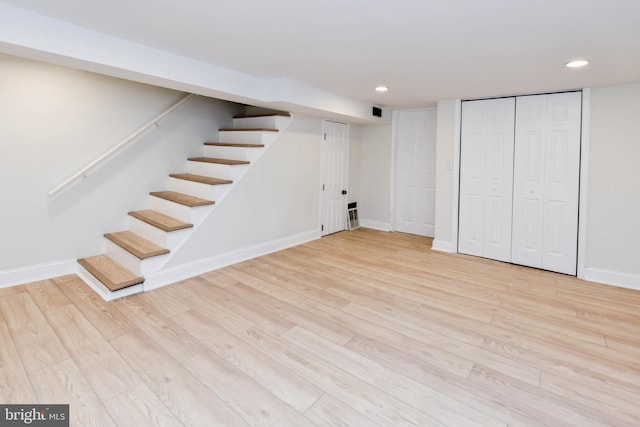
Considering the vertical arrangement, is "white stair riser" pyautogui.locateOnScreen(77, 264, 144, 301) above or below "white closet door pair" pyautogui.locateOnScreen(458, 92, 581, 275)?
below

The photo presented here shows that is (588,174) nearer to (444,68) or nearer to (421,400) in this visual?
(444,68)

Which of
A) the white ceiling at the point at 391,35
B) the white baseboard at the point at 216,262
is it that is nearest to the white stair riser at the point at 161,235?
the white baseboard at the point at 216,262

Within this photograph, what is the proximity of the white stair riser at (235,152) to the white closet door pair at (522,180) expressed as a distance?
112 inches

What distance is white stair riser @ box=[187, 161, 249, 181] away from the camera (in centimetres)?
407

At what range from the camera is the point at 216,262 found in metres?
3.93

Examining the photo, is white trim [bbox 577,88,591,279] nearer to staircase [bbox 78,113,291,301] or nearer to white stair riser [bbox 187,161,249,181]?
staircase [bbox 78,113,291,301]

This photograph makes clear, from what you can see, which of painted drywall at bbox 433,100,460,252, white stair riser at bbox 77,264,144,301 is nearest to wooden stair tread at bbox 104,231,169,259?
white stair riser at bbox 77,264,144,301

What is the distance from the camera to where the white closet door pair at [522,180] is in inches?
157

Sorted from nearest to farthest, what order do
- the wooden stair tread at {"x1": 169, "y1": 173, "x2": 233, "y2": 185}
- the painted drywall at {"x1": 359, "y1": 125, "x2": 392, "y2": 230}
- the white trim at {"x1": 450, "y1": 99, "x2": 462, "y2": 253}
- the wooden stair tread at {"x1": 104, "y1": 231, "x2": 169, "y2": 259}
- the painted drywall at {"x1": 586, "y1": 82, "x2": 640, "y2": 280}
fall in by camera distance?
the wooden stair tread at {"x1": 104, "y1": 231, "x2": 169, "y2": 259}, the painted drywall at {"x1": 586, "y1": 82, "x2": 640, "y2": 280}, the wooden stair tread at {"x1": 169, "y1": 173, "x2": 233, "y2": 185}, the white trim at {"x1": 450, "y1": 99, "x2": 462, "y2": 253}, the painted drywall at {"x1": 359, "y1": 125, "x2": 392, "y2": 230}

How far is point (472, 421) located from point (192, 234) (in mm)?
3004

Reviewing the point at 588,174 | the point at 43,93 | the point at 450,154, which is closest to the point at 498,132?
the point at 450,154

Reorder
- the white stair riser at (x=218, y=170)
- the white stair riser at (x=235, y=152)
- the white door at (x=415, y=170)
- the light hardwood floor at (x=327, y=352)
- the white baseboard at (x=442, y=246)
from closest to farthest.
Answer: the light hardwood floor at (x=327, y=352)
the white stair riser at (x=218, y=170)
the white stair riser at (x=235, y=152)
the white baseboard at (x=442, y=246)
the white door at (x=415, y=170)

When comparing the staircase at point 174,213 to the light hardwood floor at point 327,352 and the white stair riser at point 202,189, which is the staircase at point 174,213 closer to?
the white stair riser at point 202,189

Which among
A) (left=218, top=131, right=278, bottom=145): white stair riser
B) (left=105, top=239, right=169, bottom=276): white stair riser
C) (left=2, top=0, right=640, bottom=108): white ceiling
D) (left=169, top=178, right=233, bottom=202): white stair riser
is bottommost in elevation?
(left=105, top=239, right=169, bottom=276): white stair riser
